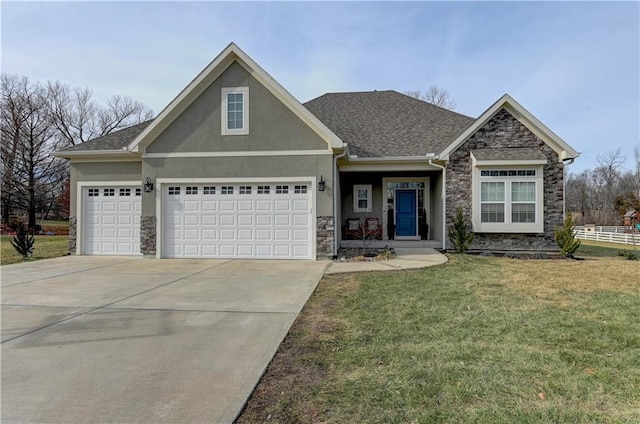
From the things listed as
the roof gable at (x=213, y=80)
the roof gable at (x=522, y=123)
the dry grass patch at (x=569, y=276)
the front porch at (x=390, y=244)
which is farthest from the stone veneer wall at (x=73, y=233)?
the dry grass patch at (x=569, y=276)

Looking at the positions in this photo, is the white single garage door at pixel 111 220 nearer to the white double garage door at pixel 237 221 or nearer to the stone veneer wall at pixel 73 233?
the stone veneer wall at pixel 73 233

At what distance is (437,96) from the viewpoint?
1329 inches

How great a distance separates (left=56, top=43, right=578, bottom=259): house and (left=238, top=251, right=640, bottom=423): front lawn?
4.86 metres

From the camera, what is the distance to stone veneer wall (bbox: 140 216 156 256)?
11.5 meters

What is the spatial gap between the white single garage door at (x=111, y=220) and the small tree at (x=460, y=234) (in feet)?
34.7

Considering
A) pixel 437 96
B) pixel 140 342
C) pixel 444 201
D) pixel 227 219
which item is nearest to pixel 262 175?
pixel 227 219

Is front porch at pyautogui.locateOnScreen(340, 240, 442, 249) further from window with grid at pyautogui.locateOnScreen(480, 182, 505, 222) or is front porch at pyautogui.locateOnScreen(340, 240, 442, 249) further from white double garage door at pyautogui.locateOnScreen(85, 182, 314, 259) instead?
white double garage door at pyautogui.locateOnScreen(85, 182, 314, 259)

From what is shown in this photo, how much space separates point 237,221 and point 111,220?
4.67 metres

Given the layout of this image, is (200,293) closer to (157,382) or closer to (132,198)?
(157,382)

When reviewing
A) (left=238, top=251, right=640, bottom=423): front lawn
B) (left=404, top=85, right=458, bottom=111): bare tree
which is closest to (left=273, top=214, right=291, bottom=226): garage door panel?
(left=238, top=251, right=640, bottom=423): front lawn

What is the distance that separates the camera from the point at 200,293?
6.76 m

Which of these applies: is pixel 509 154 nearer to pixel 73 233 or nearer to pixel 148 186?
pixel 148 186

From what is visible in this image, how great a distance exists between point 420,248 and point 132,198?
10.0 metres

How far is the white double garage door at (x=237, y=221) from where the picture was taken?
11203 millimetres
